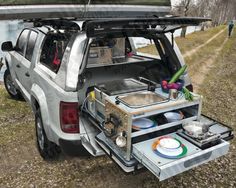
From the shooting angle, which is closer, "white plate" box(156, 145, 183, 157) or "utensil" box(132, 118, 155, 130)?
"white plate" box(156, 145, 183, 157)

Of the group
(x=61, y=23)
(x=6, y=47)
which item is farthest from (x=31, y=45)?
(x=61, y=23)

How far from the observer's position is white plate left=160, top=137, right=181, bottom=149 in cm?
277

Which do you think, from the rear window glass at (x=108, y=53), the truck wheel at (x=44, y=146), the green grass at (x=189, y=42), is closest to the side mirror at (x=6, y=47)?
the truck wheel at (x=44, y=146)

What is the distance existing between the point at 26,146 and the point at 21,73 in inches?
60.9

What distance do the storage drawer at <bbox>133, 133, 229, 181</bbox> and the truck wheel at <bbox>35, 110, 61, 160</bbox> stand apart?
177 centimetres

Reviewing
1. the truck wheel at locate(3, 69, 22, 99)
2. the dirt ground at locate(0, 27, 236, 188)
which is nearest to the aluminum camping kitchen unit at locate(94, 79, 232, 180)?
the dirt ground at locate(0, 27, 236, 188)

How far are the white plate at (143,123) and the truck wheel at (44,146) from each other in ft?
5.23

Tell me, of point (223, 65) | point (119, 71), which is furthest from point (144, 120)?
point (223, 65)

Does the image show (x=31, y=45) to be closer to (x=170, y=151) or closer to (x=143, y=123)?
(x=143, y=123)

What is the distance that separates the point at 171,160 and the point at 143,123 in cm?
62

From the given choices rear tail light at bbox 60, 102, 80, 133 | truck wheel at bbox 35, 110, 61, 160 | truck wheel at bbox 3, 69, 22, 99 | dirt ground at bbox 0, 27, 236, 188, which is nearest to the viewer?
rear tail light at bbox 60, 102, 80, 133

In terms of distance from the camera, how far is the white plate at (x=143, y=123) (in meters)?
3.04

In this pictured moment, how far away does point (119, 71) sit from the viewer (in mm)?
4449

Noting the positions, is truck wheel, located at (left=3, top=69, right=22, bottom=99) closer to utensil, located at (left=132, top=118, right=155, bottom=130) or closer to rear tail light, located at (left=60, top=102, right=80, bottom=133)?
rear tail light, located at (left=60, top=102, right=80, bottom=133)
